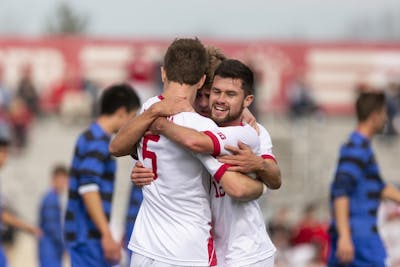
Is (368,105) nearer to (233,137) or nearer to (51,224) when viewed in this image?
(233,137)

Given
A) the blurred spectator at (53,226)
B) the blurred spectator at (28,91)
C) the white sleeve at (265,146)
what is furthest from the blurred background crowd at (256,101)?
the white sleeve at (265,146)

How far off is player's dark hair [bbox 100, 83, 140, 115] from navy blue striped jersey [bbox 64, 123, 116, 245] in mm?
183

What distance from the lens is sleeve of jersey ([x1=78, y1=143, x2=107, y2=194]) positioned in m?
8.62

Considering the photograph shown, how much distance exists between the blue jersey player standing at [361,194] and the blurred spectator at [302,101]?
56.6ft

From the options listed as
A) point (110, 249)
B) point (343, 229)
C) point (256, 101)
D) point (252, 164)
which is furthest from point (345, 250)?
point (256, 101)

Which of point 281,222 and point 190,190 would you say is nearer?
point 190,190

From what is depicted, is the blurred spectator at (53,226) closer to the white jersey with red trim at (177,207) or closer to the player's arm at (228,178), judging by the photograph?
the white jersey with red trim at (177,207)

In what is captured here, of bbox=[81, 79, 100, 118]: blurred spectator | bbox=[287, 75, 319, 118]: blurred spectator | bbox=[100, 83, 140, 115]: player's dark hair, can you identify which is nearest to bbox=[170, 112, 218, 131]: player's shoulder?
bbox=[100, 83, 140, 115]: player's dark hair

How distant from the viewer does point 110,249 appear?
8555mm

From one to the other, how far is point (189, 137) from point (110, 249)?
2773 mm

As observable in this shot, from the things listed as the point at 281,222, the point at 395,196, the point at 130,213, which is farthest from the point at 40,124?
the point at 395,196

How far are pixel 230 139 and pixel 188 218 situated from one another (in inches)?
19.8

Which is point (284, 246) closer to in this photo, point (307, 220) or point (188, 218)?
point (307, 220)

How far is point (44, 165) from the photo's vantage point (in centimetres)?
2689
